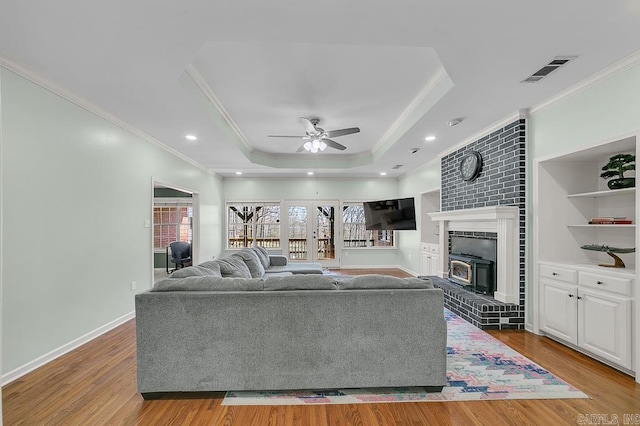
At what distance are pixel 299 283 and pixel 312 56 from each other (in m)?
2.07

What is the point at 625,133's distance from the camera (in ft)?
8.70

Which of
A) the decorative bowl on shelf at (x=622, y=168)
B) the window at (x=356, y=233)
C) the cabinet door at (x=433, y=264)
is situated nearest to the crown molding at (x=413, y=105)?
the decorative bowl on shelf at (x=622, y=168)

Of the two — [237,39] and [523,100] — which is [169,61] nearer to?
[237,39]

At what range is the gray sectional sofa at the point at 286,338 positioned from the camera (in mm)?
2316

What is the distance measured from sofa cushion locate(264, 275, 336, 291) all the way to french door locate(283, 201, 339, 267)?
6201 millimetres

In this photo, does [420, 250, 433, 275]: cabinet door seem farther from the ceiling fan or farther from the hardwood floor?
the hardwood floor

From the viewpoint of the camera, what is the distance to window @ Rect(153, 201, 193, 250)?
29.3 feet

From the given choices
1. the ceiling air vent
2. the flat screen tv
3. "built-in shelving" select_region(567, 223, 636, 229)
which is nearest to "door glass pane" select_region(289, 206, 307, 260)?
the flat screen tv

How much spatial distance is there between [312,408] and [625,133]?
3325mm

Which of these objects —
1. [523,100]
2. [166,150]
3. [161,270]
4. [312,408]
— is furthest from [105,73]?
[161,270]

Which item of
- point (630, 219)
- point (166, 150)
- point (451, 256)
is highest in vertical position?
point (166, 150)

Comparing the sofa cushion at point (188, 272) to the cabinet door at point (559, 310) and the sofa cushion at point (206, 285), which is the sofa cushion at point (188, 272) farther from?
the cabinet door at point (559, 310)

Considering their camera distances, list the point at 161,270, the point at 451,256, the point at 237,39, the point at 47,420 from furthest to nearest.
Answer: the point at 161,270 < the point at 451,256 < the point at 237,39 < the point at 47,420

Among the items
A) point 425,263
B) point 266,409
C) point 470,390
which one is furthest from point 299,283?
point 425,263
